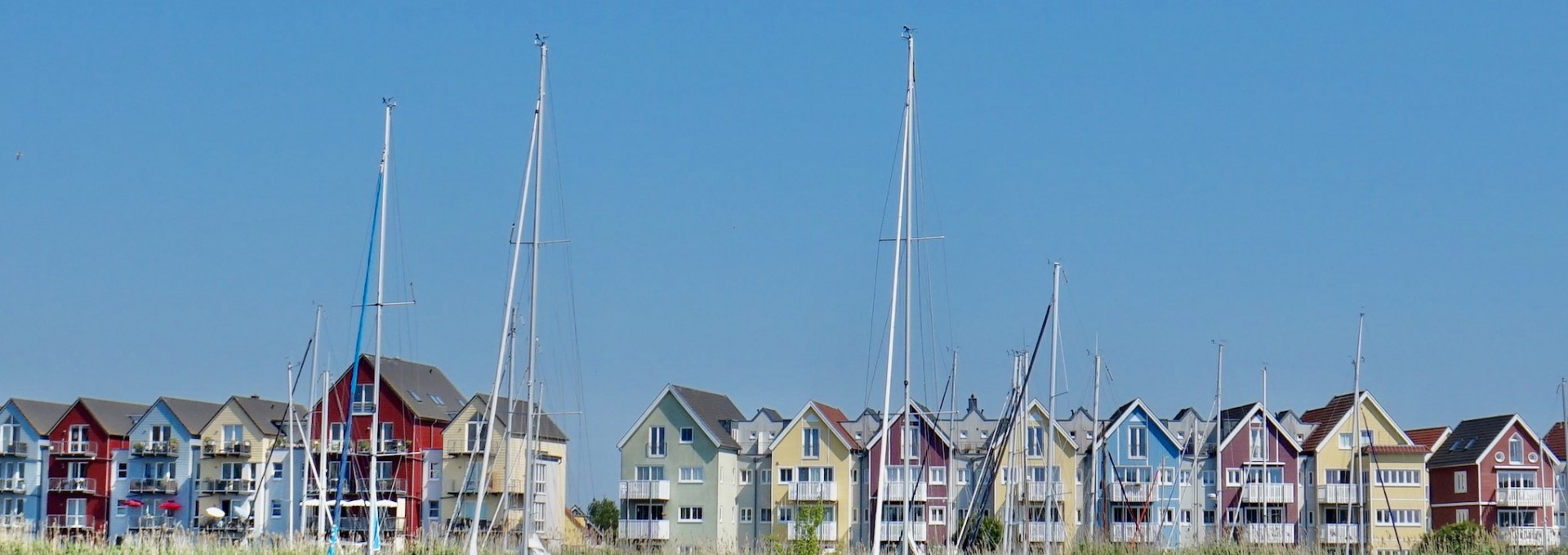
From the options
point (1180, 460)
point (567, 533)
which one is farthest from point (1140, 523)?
point (567, 533)

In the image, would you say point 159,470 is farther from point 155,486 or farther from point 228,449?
point 228,449

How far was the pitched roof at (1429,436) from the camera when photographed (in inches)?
3374

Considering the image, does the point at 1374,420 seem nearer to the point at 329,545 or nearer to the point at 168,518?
the point at 329,545

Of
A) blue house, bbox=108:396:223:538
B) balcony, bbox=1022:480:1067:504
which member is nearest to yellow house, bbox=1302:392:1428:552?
balcony, bbox=1022:480:1067:504

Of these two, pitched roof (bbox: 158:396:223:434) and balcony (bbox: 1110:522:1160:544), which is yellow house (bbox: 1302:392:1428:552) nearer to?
balcony (bbox: 1110:522:1160:544)

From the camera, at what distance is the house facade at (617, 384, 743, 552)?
258 feet

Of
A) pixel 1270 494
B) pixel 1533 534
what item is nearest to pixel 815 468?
pixel 1270 494

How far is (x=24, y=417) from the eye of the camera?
89438 millimetres

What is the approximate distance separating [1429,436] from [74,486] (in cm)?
6846

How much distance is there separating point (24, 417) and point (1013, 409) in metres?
56.5

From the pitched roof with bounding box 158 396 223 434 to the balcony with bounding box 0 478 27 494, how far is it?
895 cm

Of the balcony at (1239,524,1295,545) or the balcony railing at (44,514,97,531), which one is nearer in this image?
the balcony at (1239,524,1295,545)

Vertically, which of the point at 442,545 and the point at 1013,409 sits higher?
the point at 1013,409

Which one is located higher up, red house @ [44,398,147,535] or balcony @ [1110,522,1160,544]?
red house @ [44,398,147,535]
